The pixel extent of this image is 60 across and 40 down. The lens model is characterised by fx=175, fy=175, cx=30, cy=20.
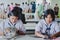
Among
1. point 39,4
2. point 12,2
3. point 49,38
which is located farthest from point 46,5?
point 49,38

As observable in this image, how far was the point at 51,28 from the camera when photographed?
6.79 ft

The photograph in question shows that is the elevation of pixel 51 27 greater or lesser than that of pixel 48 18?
lesser

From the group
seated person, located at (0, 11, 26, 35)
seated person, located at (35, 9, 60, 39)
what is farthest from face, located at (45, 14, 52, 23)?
seated person, located at (0, 11, 26, 35)

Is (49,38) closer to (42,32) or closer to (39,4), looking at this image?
(42,32)

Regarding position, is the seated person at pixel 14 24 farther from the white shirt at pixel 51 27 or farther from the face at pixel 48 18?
the face at pixel 48 18

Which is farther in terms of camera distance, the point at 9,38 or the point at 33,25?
the point at 33,25

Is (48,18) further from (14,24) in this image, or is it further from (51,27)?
(14,24)

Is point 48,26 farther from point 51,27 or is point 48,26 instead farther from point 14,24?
point 14,24

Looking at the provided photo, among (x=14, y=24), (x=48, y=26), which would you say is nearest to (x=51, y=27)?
(x=48, y=26)

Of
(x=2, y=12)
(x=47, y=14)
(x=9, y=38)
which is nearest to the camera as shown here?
(x=9, y=38)

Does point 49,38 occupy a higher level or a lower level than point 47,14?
lower

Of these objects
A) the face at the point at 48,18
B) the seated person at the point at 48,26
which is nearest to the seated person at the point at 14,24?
the seated person at the point at 48,26

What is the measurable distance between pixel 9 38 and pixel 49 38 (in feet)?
1.37

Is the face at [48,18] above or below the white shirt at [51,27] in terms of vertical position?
above
